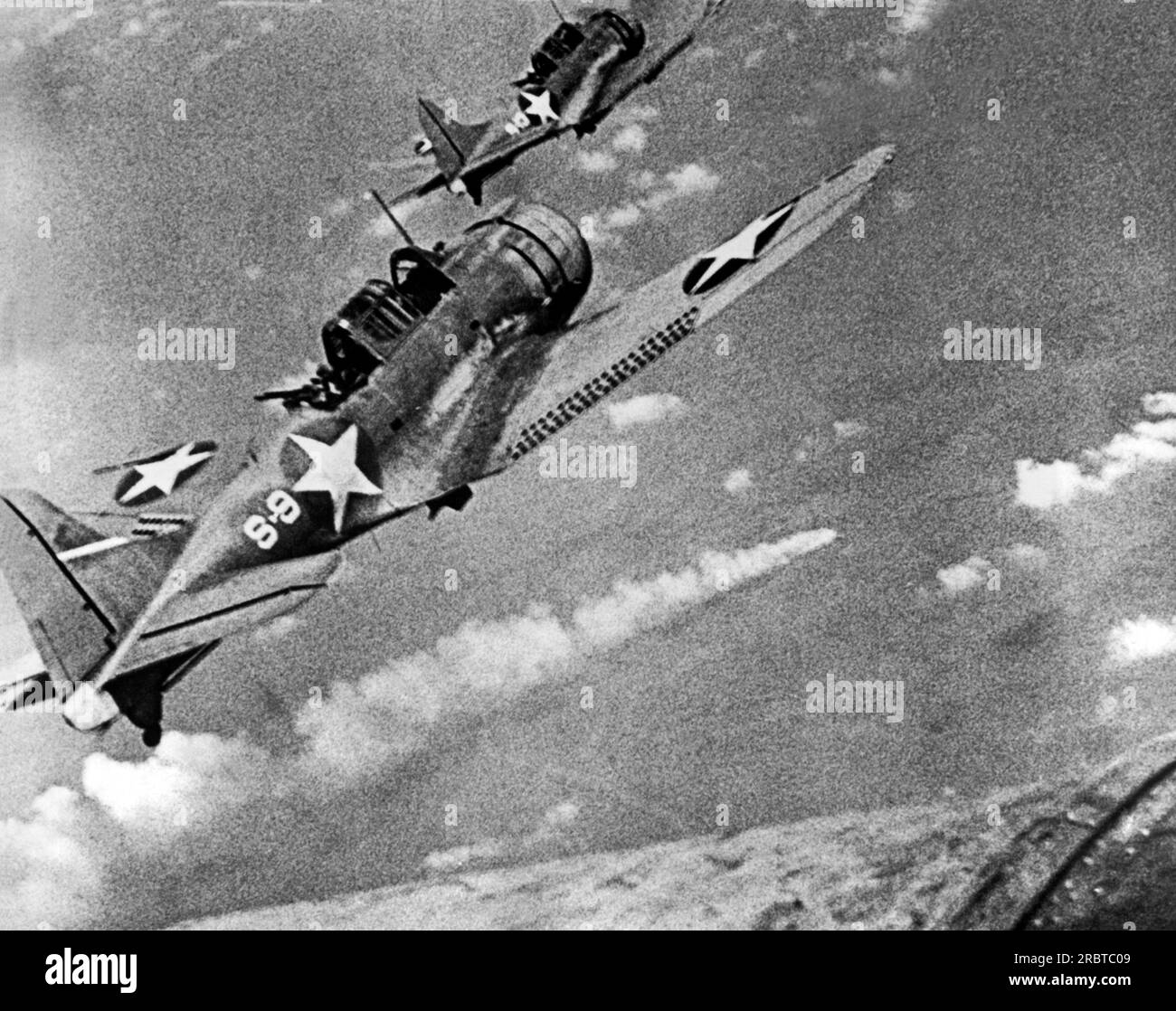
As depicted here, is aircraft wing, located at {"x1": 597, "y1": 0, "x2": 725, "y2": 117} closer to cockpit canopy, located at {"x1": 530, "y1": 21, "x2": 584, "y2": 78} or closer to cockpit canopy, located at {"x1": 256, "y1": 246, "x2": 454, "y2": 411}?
cockpit canopy, located at {"x1": 530, "y1": 21, "x2": 584, "y2": 78}

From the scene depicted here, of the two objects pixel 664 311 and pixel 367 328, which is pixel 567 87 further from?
pixel 367 328

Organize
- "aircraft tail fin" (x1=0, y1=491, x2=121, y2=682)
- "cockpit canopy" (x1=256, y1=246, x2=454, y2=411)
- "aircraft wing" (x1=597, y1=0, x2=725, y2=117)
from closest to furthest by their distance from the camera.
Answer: "aircraft tail fin" (x1=0, y1=491, x2=121, y2=682)
"cockpit canopy" (x1=256, y1=246, x2=454, y2=411)
"aircraft wing" (x1=597, y1=0, x2=725, y2=117)

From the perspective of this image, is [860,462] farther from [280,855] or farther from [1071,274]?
[280,855]

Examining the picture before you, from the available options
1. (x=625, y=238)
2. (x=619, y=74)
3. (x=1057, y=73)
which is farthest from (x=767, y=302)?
(x=1057, y=73)

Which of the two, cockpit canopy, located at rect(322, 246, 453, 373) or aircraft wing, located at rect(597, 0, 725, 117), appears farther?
aircraft wing, located at rect(597, 0, 725, 117)
